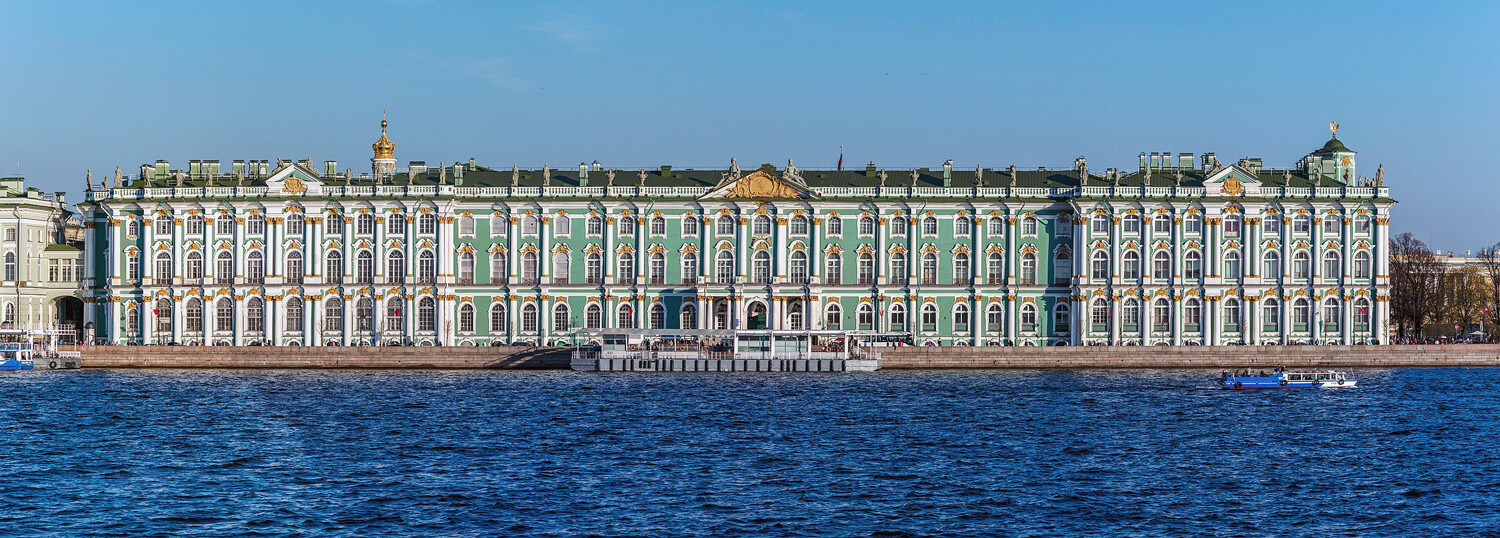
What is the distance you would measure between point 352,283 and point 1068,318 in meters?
→ 34.8

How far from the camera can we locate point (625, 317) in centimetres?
9650

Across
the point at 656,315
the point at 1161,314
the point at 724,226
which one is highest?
the point at 724,226

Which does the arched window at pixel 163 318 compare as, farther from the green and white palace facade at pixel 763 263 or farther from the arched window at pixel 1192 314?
the arched window at pixel 1192 314

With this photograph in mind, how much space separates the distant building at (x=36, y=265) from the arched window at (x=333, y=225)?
1442cm

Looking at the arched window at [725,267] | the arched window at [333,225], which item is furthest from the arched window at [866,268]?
the arched window at [333,225]

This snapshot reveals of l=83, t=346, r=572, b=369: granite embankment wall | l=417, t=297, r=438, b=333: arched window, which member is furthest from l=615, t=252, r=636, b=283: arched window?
l=417, t=297, r=438, b=333: arched window

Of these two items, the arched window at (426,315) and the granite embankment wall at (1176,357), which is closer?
the granite embankment wall at (1176,357)

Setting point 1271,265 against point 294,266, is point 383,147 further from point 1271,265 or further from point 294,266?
point 1271,265

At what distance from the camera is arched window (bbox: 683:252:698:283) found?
96625 millimetres

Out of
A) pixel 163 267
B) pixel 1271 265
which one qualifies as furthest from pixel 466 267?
pixel 1271 265

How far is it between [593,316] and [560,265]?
9.77ft

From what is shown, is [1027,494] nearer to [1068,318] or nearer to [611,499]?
[611,499]

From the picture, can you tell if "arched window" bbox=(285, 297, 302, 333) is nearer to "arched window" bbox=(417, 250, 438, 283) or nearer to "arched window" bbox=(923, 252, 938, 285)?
"arched window" bbox=(417, 250, 438, 283)

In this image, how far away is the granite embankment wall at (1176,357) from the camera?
89938mm
